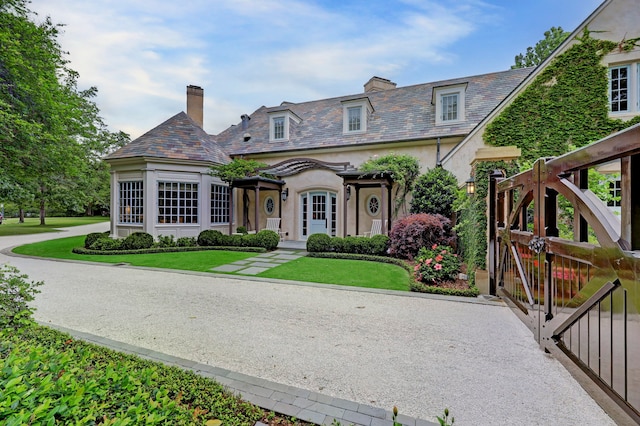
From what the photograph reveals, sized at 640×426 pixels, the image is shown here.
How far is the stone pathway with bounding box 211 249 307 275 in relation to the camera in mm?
8938

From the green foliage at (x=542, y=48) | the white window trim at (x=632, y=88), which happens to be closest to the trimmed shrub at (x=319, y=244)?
the white window trim at (x=632, y=88)

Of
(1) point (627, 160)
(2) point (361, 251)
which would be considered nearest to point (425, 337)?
(1) point (627, 160)

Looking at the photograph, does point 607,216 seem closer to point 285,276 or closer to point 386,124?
point 285,276

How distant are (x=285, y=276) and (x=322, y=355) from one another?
4629mm

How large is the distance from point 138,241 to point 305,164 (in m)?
8.24

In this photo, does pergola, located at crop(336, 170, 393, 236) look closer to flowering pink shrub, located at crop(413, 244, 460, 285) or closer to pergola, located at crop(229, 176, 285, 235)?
pergola, located at crop(229, 176, 285, 235)

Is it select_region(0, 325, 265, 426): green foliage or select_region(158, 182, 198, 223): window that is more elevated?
select_region(158, 182, 198, 223): window

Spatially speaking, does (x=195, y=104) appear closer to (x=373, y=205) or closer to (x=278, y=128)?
(x=278, y=128)

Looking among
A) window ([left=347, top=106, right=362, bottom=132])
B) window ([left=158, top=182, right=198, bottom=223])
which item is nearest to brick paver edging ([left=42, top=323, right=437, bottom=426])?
window ([left=158, top=182, right=198, bottom=223])

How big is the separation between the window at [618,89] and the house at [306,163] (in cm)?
387

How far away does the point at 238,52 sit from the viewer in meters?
11.5

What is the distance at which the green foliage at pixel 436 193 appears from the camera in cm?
1120

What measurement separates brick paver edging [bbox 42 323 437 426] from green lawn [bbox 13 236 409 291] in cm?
450

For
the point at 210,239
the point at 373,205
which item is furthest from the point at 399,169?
the point at 210,239
